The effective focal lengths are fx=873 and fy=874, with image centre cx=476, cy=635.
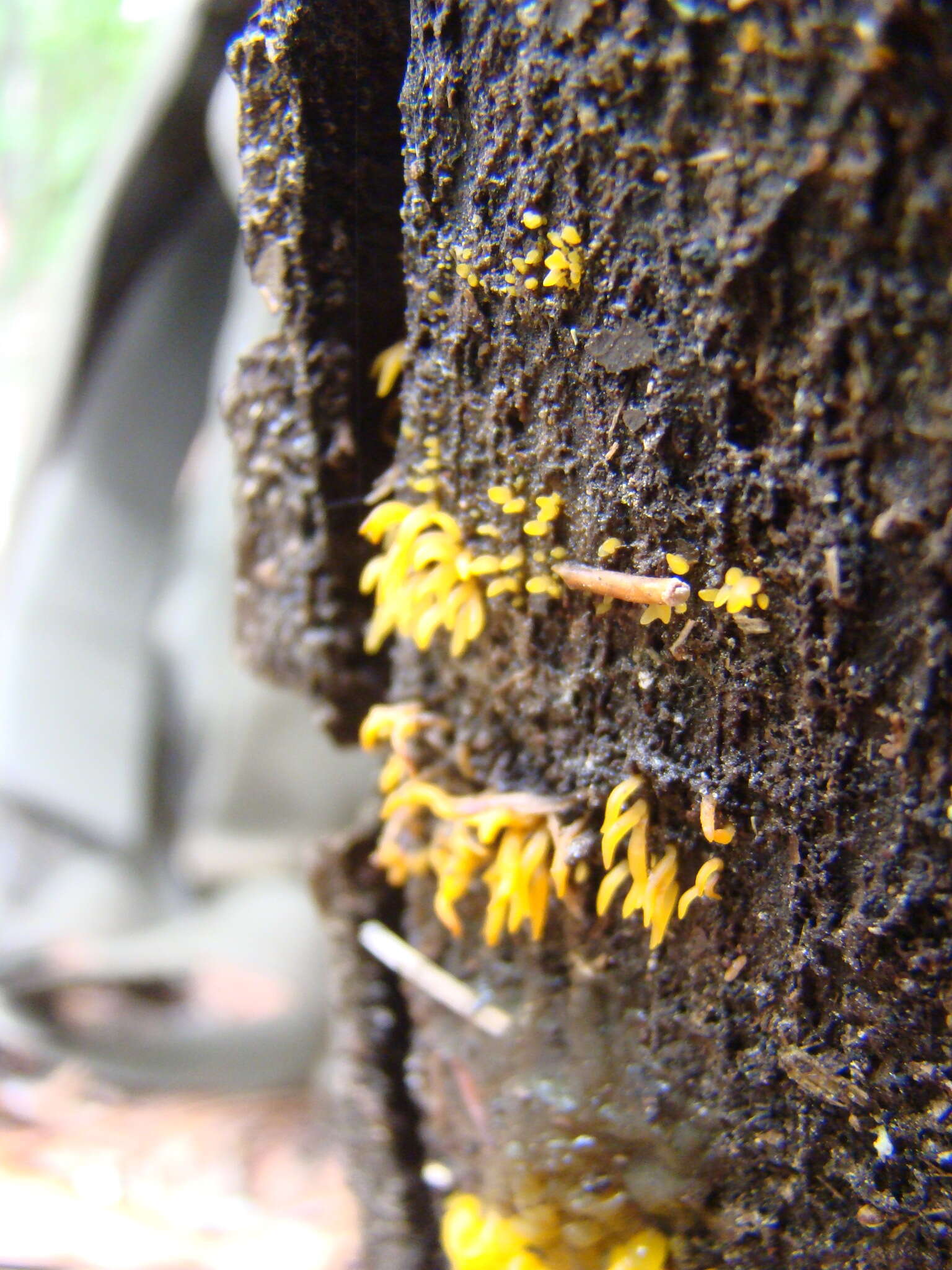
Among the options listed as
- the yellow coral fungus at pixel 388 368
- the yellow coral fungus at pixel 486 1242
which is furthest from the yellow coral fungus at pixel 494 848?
the yellow coral fungus at pixel 388 368

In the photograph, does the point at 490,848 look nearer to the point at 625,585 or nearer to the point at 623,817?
the point at 623,817

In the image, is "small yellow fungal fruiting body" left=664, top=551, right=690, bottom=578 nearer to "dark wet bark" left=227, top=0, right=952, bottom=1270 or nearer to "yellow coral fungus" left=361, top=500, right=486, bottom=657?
"dark wet bark" left=227, top=0, right=952, bottom=1270

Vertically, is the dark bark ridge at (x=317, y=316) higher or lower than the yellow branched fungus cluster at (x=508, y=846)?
higher

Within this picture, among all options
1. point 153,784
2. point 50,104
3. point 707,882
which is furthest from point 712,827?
point 50,104

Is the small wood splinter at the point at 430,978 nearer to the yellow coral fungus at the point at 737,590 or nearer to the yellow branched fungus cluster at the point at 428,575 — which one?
the yellow branched fungus cluster at the point at 428,575

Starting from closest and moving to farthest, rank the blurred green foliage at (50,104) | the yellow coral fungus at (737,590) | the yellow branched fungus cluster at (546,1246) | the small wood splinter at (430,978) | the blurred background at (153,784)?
the yellow coral fungus at (737,590) → the yellow branched fungus cluster at (546,1246) → the small wood splinter at (430,978) → the blurred background at (153,784) → the blurred green foliage at (50,104)

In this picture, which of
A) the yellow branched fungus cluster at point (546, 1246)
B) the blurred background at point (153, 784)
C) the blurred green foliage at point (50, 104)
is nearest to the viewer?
the yellow branched fungus cluster at point (546, 1246)
